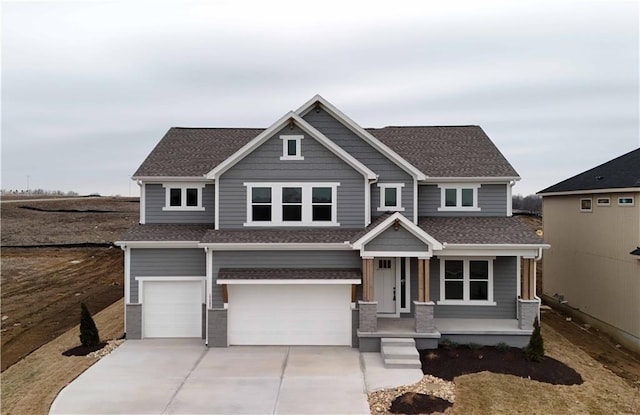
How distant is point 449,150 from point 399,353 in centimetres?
912

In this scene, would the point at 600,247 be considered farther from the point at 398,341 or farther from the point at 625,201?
the point at 398,341

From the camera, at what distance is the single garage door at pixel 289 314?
1434cm

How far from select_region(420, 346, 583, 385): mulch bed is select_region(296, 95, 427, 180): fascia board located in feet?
19.7

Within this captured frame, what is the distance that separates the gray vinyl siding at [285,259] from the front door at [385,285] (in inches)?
58.6

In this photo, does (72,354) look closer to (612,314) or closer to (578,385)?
(578,385)

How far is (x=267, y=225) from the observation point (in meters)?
15.0

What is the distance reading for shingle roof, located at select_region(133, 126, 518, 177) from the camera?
53.6 ft

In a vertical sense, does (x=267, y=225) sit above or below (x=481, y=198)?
below

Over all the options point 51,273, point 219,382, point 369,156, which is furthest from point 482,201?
point 51,273

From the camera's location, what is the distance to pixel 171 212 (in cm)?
1623

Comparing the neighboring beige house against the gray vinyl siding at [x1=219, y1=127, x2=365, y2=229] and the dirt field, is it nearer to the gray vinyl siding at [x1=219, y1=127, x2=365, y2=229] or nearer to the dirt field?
the gray vinyl siding at [x1=219, y1=127, x2=365, y2=229]

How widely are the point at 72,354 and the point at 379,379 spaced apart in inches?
377

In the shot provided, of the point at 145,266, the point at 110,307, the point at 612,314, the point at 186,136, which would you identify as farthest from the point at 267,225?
the point at 612,314

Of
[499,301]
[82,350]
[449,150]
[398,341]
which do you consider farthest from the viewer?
[449,150]
